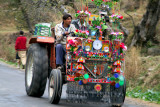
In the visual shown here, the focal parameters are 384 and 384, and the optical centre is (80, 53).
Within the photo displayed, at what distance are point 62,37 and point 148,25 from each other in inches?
479

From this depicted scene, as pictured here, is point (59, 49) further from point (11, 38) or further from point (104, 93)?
point (11, 38)

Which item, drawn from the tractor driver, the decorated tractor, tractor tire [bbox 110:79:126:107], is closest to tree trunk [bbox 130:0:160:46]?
the tractor driver

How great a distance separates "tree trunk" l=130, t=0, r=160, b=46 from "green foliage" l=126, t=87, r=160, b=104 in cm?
778

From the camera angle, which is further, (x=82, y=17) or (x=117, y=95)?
(x=82, y=17)

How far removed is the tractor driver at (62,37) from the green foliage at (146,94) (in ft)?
10.6

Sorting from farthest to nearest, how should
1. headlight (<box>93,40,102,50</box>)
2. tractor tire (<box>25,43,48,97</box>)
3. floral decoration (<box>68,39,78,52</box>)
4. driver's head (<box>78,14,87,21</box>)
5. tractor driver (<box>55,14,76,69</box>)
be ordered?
tractor tire (<box>25,43,48,97</box>) < tractor driver (<box>55,14,76,69</box>) < driver's head (<box>78,14,87,21</box>) < headlight (<box>93,40,102,50</box>) < floral decoration (<box>68,39,78,52</box>)

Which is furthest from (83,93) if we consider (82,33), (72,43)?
(82,33)

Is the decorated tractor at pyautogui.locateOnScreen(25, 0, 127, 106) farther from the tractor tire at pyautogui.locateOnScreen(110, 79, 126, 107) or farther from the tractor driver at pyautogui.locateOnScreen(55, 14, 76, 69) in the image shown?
the tractor driver at pyautogui.locateOnScreen(55, 14, 76, 69)

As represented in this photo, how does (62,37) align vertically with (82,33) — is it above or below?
below

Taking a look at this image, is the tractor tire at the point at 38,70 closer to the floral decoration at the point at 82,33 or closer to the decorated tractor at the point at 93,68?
the decorated tractor at the point at 93,68

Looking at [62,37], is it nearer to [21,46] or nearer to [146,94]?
[146,94]

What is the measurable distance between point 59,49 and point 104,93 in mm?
1471

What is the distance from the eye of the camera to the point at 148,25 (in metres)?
20.3

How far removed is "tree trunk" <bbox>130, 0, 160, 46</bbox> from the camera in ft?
65.9
